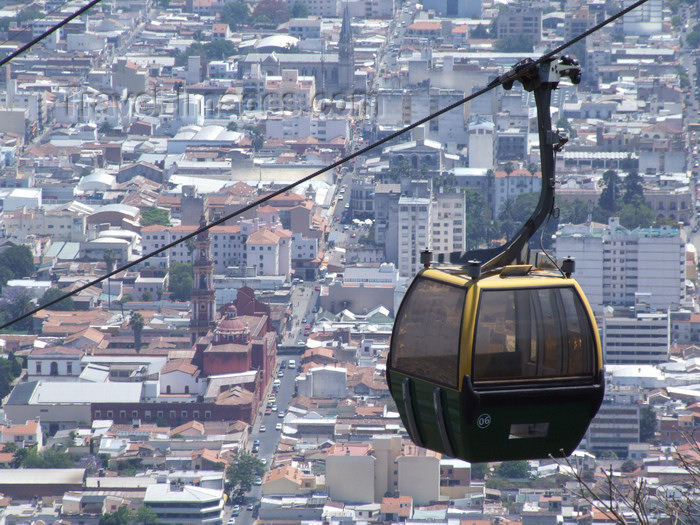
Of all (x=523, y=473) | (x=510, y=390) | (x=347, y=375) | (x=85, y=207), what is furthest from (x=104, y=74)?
(x=510, y=390)

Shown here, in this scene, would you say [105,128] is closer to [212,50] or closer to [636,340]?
[212,50]

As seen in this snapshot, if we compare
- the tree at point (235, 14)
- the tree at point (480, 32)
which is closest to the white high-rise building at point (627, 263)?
the tree at point (480, 32)

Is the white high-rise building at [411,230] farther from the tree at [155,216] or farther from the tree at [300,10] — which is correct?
the tree at [300,10]

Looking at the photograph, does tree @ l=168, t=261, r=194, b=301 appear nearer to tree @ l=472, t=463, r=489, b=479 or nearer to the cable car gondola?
tree @ l=472, t=463, r=489, b=479

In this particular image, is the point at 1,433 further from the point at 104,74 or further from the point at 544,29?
the point at 544,29

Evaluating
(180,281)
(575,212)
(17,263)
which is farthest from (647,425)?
(17,263)

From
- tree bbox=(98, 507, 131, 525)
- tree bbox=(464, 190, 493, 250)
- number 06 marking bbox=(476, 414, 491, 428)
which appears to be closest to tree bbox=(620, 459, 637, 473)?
tree bbox=(98, 507, 131, 525)
